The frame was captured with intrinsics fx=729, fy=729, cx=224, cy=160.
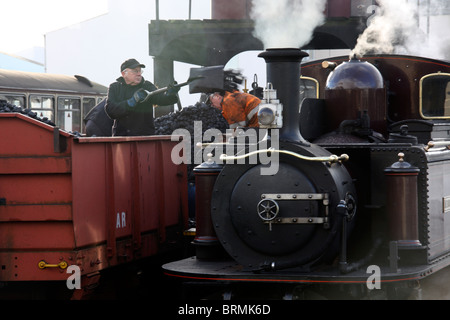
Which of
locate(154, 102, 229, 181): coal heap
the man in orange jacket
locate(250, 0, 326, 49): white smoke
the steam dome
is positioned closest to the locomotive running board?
the man in orange jacket

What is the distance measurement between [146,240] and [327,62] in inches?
94.2

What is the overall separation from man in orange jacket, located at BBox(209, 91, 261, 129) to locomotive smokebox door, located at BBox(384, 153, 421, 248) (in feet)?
5.33

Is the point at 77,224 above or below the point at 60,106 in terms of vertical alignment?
below

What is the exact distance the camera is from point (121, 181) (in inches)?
252

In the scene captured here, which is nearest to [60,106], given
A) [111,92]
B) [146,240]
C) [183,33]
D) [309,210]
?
[183,33]

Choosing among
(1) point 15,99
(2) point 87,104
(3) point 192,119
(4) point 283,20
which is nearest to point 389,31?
(4) point 283,20

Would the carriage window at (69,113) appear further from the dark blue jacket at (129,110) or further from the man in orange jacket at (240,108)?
the man in orange jacket at (240,108)

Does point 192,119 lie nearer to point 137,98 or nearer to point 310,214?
point 137,98

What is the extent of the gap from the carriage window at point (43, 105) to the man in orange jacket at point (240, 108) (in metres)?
9.58

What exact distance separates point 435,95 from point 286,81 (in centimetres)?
257

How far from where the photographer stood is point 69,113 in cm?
Answer: 1666

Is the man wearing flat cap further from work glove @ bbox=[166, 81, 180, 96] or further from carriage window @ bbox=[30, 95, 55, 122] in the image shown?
carriage window @ bbox=[30, 95, 55, 122]
